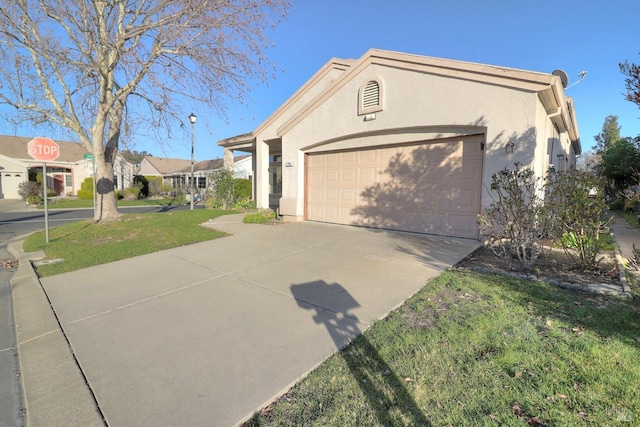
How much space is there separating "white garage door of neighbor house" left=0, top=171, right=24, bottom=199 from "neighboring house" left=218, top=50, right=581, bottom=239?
1216 inches

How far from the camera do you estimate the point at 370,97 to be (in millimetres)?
8727

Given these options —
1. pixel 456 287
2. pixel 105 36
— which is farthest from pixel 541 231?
pixel 105 36

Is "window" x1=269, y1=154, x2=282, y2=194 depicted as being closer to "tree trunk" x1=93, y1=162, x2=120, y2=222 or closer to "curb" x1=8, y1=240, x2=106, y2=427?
"tree trunk" x1=93, y1=162, x2=120, y2=222

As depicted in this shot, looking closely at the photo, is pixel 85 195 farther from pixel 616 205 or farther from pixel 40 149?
pixel 616 205

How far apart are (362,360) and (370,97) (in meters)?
7.62

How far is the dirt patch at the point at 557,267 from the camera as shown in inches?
182

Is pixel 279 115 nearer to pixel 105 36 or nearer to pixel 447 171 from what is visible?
pixel 105 36

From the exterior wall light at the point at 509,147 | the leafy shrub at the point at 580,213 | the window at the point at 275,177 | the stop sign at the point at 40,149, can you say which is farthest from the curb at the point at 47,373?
the window at the point at 275,177

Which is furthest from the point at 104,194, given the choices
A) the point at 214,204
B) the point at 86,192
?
the point at 86,192

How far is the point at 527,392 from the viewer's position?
2.23 metres

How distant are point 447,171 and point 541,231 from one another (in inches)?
121

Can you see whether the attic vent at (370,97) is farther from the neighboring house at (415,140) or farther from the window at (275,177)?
the window at (275,177)

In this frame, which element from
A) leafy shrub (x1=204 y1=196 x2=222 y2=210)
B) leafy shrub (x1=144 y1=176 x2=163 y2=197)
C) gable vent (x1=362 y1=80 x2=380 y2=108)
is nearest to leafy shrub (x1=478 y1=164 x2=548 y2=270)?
gable vent (x1=362 y1=80 x2=380 y2=108)

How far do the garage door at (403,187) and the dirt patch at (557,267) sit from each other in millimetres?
1572
